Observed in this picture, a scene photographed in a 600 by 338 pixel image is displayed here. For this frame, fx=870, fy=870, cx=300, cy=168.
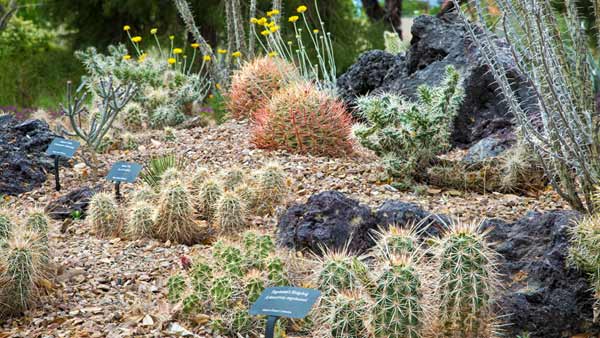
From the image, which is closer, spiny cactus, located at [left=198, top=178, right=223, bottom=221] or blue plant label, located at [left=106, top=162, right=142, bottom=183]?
spiny cactus, located at [left=198, top=178, right=223, bottom=221]

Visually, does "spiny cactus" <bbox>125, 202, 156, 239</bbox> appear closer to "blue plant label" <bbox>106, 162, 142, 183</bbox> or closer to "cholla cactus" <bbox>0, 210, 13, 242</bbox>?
"blue plant label" <bbox>106, 162, 142, 183</bbox>

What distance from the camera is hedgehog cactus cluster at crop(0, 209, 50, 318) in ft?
14.0

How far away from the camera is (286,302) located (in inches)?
134

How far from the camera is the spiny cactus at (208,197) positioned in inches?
222

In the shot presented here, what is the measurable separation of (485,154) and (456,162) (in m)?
0.41

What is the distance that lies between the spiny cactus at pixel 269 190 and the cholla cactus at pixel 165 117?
3914mm

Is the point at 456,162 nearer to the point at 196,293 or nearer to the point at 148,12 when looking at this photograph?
the point at 196,293

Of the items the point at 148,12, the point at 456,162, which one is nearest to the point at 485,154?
the point at 456,162

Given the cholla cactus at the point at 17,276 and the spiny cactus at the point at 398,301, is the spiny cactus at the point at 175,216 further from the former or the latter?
the spiny cactus at the point at 398,301

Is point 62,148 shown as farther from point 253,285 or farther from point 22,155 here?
point 253,285

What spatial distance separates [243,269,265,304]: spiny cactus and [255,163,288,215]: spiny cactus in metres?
1.70

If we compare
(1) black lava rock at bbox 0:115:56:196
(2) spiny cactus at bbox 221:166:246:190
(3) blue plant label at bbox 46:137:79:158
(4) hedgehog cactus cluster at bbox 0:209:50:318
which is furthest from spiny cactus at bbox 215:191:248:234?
(1) black lava rock at bbox 0:115:56:196

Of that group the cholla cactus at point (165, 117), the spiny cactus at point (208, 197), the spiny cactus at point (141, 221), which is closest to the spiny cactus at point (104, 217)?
the spiny cactus at point (141, 221)

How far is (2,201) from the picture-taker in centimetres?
646
